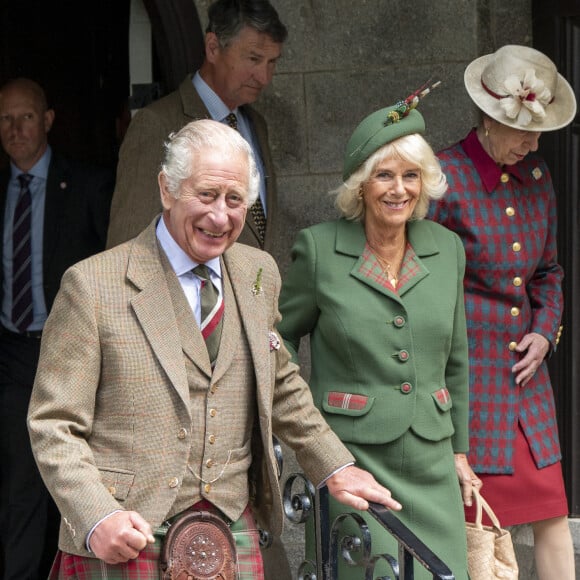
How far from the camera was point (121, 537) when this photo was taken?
3.18 meters

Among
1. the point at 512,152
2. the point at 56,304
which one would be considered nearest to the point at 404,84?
the point at 512,152

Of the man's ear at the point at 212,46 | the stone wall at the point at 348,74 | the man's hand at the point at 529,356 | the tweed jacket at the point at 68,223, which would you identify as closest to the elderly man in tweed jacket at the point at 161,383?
the man's hand at the point at 529,356

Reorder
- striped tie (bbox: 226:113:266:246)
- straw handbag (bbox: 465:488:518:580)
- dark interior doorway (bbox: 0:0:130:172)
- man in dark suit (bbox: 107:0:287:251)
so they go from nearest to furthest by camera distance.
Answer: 1. straw handbag (bbox: 465:488:518:580)
2. man in dark suit (bbox: 107:0:287:251)
3. striped tie (bbox: 226:113:266:246)
4. dark interior doorway (bbox: 0:0:130:172)

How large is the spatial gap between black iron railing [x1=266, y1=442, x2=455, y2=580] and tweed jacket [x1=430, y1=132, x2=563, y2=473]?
713 mm

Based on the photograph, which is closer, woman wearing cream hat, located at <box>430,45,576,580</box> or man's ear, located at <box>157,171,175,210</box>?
man's ear, located at <box>157,171,175,210</box>

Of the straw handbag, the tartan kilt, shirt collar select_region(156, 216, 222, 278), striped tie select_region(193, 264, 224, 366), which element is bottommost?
the straw handbag

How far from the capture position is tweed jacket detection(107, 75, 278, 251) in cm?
479

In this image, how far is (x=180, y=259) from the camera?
3.56 meters

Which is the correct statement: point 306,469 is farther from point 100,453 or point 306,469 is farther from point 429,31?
point 429,31

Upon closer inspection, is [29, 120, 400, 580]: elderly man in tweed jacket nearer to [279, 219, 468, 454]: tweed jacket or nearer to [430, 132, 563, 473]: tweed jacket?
[279, 219, 468, 454]: tweed jacket

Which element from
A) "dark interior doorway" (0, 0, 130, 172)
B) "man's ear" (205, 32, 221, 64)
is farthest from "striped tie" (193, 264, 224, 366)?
"dark interior doorway" (0, 0, 130, 172)

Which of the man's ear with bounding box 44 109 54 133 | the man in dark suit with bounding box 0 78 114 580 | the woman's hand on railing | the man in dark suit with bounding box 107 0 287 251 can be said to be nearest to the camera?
the woman's hand on railing

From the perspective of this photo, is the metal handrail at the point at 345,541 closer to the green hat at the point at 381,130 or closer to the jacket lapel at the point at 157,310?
the jacket lapel at the point at 157,310

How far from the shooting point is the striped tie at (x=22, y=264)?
5.72 metres
